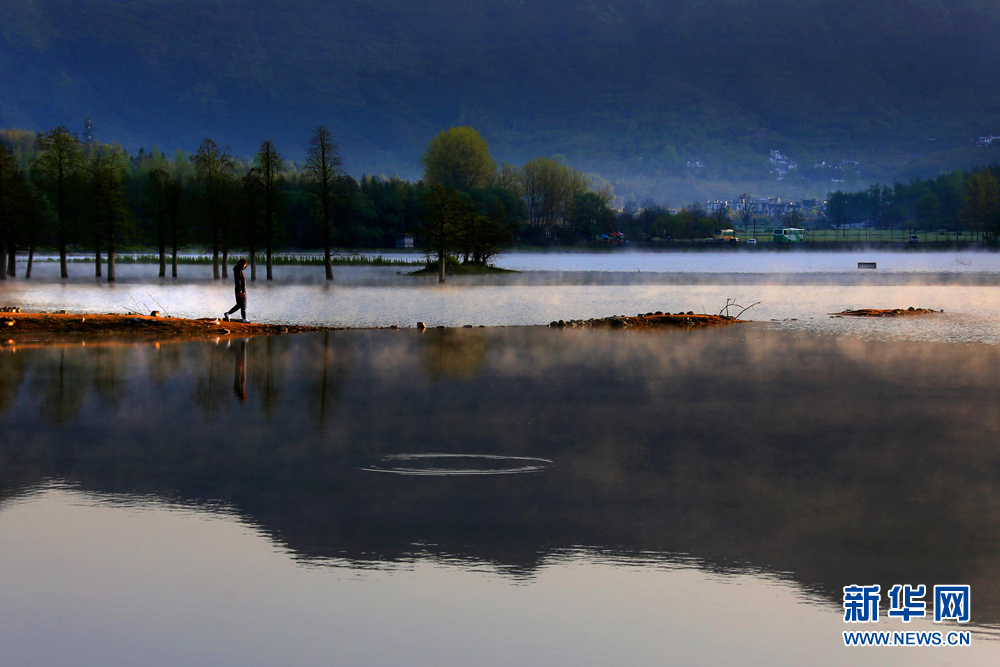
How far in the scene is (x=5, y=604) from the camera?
845 centimetres

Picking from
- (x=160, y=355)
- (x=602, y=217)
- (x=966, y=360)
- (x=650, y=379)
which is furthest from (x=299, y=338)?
(x=602, y=217)

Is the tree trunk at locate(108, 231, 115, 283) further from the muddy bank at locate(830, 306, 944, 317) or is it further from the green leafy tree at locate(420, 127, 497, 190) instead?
the green leafy tree at locate(420, 127, 497, 190)

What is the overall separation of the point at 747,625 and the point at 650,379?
47.4 ft

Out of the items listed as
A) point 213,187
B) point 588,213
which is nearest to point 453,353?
point 213,187

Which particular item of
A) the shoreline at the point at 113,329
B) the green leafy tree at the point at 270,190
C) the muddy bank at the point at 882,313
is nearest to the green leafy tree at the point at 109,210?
the green leafy tree at the point at 270,190

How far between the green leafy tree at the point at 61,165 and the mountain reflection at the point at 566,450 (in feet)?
238

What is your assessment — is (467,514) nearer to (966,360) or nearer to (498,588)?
(498,588)

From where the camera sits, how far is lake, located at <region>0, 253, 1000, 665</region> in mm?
7984

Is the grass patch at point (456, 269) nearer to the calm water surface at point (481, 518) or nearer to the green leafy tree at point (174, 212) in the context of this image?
the green leafy tree at point (174, 212)

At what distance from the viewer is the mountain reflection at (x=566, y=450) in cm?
1014

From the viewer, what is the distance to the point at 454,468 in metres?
13.3

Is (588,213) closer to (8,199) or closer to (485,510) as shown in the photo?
(8,199)

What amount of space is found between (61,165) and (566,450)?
8989cm

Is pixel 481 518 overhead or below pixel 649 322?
below
